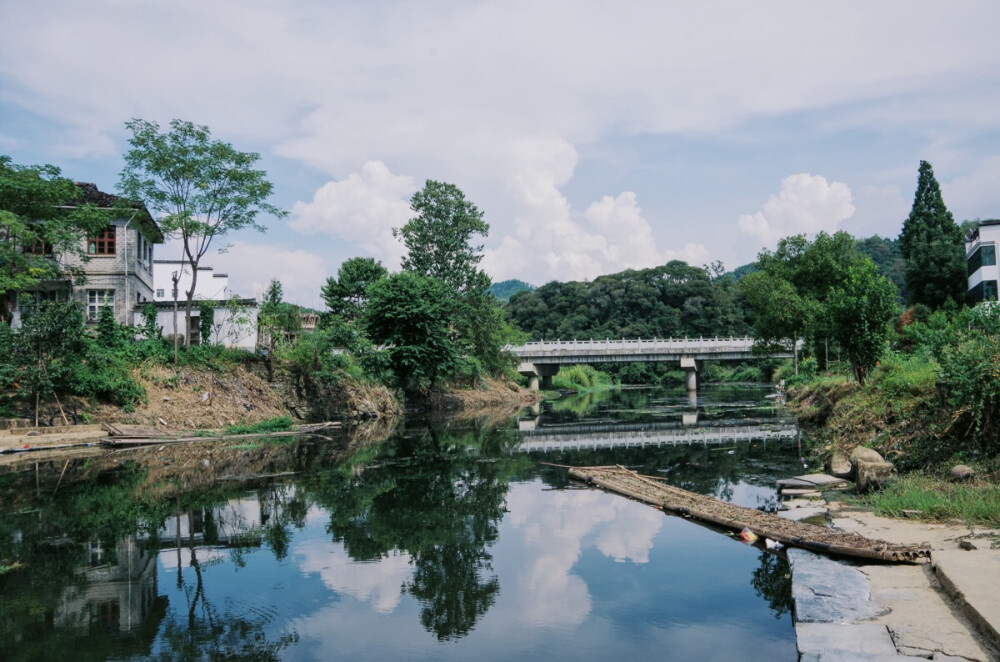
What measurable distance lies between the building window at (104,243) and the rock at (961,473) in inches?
1245

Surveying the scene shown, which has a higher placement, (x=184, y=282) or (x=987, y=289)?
(x=184, y=282)

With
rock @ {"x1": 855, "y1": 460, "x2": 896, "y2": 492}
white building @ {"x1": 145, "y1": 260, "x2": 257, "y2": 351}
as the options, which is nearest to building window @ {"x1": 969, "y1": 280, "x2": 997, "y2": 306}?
rock @ {"x1": 855, "y1": 460, "x2": 896, "y2": 492}

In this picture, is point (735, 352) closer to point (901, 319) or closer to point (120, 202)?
point (901, 319)

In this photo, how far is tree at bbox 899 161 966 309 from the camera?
4569 cm

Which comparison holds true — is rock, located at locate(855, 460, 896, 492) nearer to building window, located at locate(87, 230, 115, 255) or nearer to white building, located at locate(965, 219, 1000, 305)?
building window, located at locate(87, 230, 115, 255)

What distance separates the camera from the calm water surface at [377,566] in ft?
21.6

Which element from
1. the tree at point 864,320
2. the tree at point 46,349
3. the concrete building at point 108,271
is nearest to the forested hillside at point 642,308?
the concrete building at point 108,271

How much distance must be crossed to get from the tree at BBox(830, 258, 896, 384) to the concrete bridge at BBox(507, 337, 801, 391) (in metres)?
32.4

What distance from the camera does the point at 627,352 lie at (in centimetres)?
5406

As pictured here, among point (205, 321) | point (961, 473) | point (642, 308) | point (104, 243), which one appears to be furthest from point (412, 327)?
point (642, 308)

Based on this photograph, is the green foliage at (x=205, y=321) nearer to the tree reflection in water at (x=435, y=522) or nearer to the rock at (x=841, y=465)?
the tree reflection in water at (x=435, y=522)

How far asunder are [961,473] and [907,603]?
5.07 metres

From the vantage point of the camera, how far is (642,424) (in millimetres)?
27562

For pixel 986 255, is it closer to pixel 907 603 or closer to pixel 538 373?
pixel 538 373
